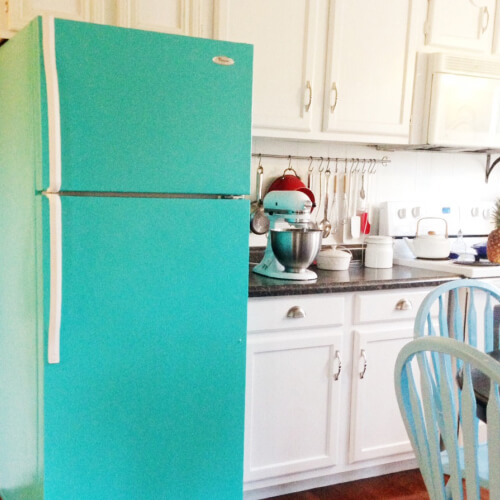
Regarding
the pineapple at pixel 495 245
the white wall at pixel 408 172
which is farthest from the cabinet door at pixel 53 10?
the pineapple at pixel 495 245

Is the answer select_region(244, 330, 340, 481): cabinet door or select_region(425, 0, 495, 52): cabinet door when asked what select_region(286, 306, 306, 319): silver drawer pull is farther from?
select_region(425, 0, 495, 52): cabinet door

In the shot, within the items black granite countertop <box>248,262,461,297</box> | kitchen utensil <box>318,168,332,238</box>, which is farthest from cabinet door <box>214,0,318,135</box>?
black granite countertop <box>248,262,461,297</box>

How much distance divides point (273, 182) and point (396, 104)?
0.67 metres

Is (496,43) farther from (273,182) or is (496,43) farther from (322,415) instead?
(322,415)

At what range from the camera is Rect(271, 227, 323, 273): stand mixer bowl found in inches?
86.6

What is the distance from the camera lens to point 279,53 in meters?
2.31

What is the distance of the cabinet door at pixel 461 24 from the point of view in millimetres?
2584

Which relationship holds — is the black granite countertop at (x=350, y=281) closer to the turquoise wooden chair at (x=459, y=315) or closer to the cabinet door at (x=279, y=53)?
the turquoise wooden chair at (x=459, y=315)

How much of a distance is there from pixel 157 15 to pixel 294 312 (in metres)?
1.24

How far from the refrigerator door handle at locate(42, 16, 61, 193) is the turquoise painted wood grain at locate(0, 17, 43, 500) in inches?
1.2

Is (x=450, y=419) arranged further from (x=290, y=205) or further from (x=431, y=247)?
(x=431, y=247)

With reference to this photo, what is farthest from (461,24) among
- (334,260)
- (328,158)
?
(334,260)

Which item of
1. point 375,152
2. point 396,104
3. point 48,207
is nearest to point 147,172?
point 48,207

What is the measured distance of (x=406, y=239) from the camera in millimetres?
2871
